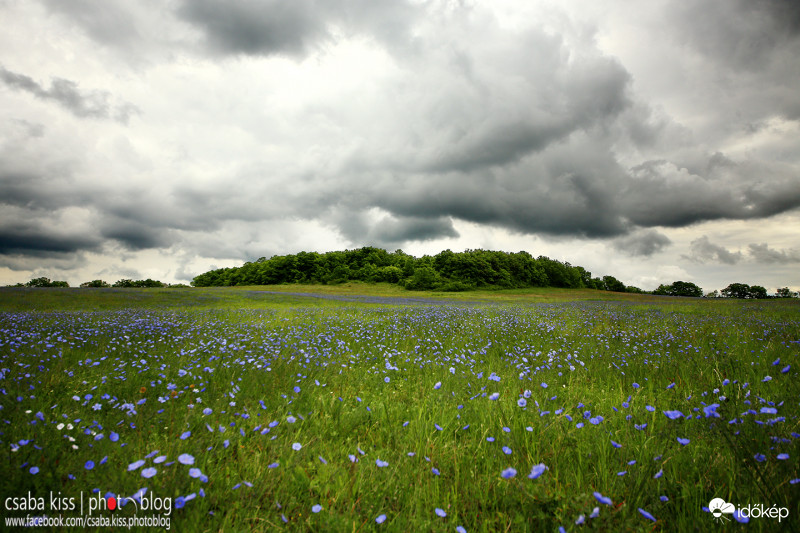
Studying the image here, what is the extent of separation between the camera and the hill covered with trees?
80625 millimetres

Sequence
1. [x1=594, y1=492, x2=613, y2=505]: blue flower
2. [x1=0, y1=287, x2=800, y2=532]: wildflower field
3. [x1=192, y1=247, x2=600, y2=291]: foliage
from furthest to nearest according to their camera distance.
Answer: [x1=192, y1=247, x2=600, y2=291]: foliage
[x1=0, y1=287, x2=800, y2=532]: wildflower field
[x1=594, y1=492, x2=613, y2=505]: blue flower

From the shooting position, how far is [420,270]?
7581 cm

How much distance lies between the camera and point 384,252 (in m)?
105

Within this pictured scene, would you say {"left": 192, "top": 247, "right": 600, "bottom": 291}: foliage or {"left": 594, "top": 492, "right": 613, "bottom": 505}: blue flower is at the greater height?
{"left": 192, "top": 247, "right": 600, "bottom": 291}: foliage

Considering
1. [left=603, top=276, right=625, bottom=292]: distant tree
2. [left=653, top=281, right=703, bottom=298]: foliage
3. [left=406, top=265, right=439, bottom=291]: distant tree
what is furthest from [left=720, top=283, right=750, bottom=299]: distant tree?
[left=406, top=265, right=439, bottom=291]: distant tree

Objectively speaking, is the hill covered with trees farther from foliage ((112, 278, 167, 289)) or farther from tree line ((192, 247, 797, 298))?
foliage ((112, 278, 167, 289))

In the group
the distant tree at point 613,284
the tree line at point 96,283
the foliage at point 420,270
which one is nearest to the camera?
the tree line at point 96,283

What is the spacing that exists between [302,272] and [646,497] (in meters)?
Answer: 95.1

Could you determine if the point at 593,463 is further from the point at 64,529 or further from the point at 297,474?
the point at 64,529

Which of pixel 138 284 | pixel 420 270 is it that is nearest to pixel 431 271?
pixel 420 270

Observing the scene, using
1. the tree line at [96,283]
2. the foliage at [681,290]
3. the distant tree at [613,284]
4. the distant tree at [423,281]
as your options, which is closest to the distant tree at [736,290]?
the foliage at [681,290]

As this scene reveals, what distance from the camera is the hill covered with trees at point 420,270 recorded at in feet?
265

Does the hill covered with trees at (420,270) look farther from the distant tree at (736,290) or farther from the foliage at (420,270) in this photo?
the distant tree at (736,290)

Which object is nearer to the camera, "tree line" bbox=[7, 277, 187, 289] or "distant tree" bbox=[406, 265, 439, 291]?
"tree line" bbox=[7, 277, 187, 289]
